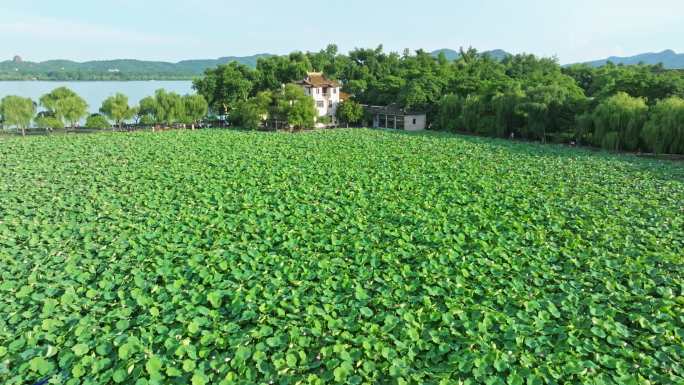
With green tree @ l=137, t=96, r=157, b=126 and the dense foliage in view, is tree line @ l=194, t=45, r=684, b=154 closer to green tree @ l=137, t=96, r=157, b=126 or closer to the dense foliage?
green tree @ l=137, t=96, r=157, b=126

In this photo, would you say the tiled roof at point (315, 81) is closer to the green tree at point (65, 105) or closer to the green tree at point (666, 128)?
the green tree at point (65, 105)

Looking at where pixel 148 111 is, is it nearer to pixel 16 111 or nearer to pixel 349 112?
pixel 16 111

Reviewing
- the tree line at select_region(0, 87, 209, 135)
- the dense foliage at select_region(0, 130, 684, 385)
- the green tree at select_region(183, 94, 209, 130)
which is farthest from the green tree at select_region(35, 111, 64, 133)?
the dense foliage at select_region(0, 130, 684, 385)

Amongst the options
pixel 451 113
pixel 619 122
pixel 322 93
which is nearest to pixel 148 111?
pixel 322 93

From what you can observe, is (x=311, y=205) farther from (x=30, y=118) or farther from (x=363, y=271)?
(x=30, y=118)

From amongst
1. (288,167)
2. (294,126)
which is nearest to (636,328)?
(288,167)

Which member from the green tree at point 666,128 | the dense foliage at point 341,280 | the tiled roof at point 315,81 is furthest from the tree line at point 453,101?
the dense foliage at point 341,280
